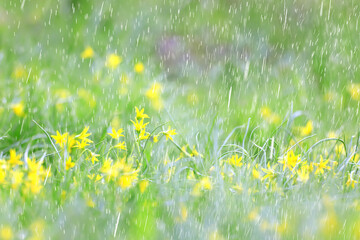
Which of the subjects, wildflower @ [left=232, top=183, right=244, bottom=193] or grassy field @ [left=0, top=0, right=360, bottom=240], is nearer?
grassy field @ [left=0, top=0, right=360, bottom=240]

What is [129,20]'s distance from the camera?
4.65m

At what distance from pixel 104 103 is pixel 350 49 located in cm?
187

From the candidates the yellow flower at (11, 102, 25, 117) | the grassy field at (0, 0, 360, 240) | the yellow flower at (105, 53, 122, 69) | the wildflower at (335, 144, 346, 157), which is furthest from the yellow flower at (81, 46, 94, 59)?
the wildflower at (335, 144, 346, 157)

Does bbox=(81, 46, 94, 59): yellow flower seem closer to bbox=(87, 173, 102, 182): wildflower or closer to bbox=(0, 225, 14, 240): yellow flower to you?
bbox=(87, 173, 102, 182): wildflower

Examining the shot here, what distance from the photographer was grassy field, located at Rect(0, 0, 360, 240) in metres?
1.73

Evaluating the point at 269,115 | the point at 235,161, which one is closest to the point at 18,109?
the point at 235,161

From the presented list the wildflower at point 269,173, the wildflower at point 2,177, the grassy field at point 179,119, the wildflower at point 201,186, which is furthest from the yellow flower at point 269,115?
the wildflower at point 2,177

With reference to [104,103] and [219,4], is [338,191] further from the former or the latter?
[219,4]

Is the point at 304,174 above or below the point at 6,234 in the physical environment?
below

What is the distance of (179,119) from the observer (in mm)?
3240

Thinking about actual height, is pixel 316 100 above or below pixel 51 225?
below

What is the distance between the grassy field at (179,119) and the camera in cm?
173

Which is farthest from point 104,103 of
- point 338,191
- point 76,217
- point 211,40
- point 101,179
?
point 211,40

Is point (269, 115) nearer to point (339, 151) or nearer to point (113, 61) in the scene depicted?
point (339, 151)
